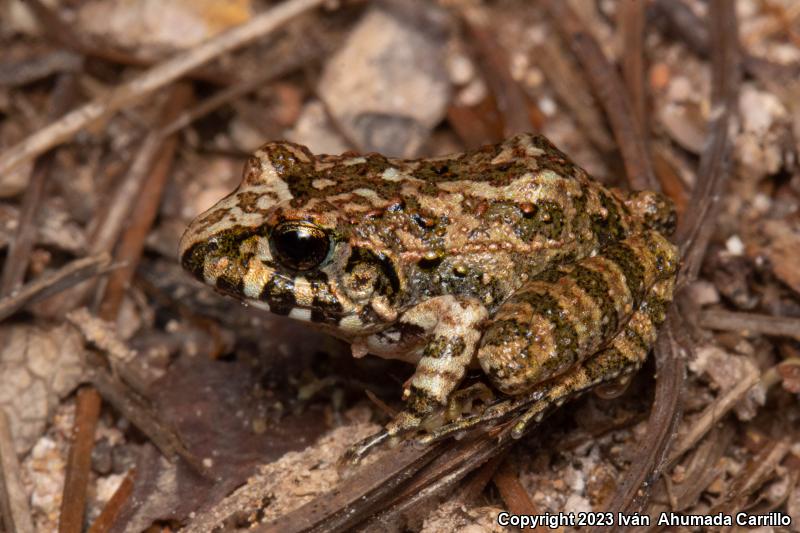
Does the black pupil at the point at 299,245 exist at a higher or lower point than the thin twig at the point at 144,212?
lower

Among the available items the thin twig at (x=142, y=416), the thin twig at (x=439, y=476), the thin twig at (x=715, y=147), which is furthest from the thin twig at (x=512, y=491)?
the thin twig at (x=142, y=416)

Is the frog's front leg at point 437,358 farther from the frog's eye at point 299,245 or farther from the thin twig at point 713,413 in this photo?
the thin twig at point 713,413

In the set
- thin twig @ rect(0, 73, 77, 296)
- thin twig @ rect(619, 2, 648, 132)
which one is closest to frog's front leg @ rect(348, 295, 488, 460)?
thin twig @ rect(619, 2, 648, 132)

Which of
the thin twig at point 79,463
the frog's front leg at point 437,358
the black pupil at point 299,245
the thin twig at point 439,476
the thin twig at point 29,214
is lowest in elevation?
the thin twig at point 439,476

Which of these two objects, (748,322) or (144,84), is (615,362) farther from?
(144,84)

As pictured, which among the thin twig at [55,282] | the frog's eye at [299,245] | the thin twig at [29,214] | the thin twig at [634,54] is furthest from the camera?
the thin twig at [634,54]

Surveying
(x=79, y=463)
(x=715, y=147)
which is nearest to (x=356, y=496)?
(x=79, y=463)

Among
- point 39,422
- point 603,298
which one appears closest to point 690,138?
point 603,298

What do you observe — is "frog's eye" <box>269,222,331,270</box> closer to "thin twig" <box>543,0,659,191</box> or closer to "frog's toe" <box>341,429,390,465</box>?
"frog's toe" <box>341,429,390,465</box>
